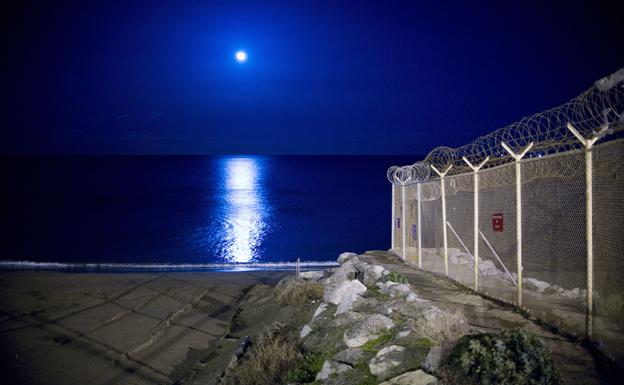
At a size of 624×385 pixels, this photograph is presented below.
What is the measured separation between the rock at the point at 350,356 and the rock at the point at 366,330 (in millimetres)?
132

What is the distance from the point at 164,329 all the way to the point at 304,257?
66.5 feet

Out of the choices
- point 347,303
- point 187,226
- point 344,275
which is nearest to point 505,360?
point 347,303

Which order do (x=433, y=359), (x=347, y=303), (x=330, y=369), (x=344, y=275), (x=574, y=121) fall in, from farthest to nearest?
1. (x=344, y=275)
2. (x=347, y=303)
3. (x=574, y=121)
4. (x=330, y=369)
5. (x=433, y=359)

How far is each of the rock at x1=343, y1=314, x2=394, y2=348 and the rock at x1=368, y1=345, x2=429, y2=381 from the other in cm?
45

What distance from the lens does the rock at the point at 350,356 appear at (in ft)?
16.3

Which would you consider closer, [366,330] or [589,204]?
[589,204]

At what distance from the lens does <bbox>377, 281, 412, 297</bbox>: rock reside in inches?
282

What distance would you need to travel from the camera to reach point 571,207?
398 inches

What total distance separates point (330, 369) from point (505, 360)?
205 cm

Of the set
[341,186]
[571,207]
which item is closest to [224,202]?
[341,186]

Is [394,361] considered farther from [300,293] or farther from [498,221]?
[300,293]

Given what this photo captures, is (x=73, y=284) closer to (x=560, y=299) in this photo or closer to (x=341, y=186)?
(x=560, y=299)

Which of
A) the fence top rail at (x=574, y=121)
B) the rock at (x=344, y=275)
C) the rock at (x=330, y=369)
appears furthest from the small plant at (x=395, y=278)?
the rock at (x=330, y=369)

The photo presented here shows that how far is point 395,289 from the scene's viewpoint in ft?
24.1
